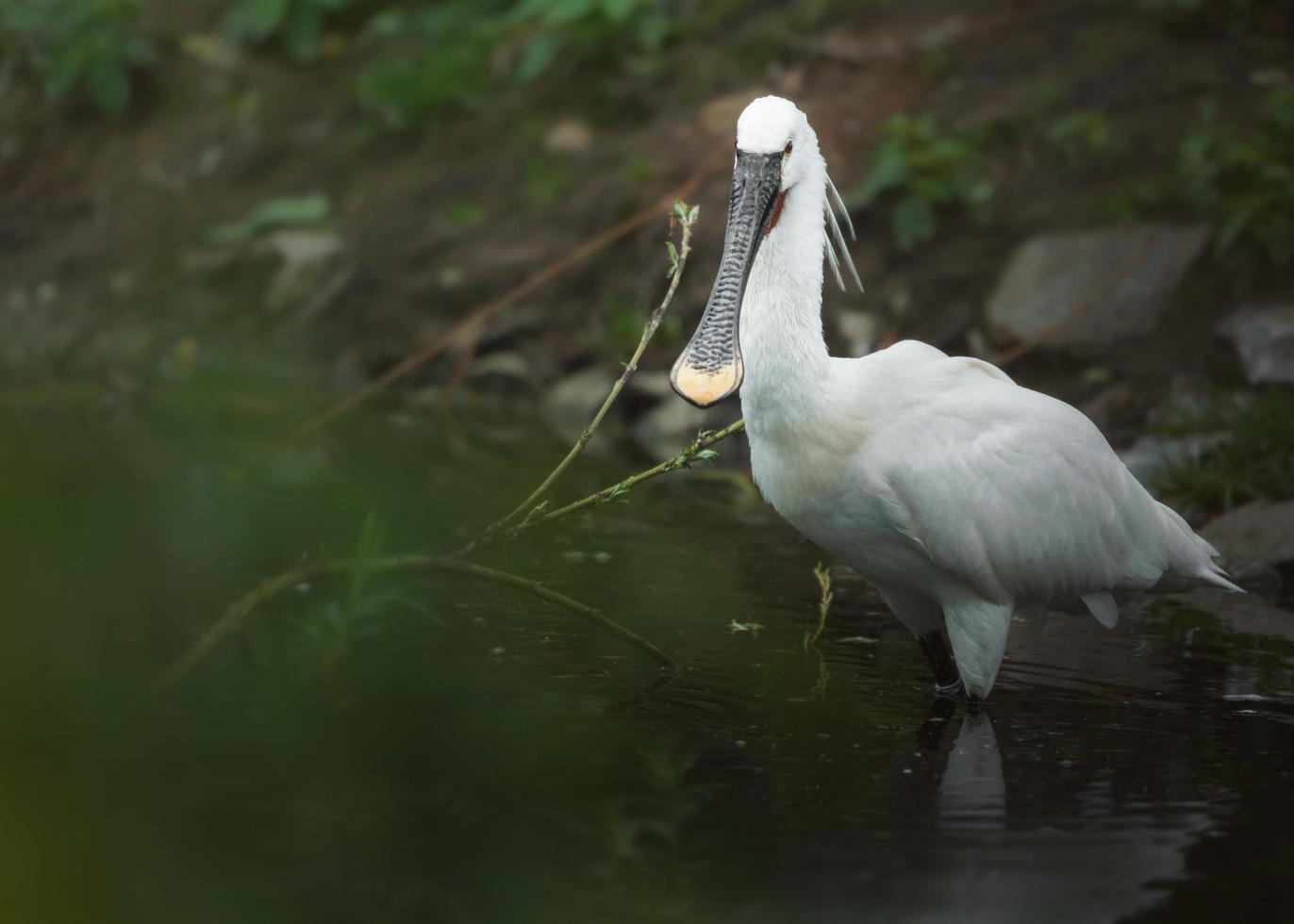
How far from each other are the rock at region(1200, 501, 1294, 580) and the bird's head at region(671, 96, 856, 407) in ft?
10.2

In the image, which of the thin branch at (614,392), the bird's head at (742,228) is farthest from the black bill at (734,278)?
the thin branch at (614,392)

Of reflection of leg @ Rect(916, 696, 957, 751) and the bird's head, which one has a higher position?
the bird's head

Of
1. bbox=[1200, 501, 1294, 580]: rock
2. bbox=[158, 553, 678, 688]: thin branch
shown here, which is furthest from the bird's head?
bbox=[1200, 501, 1294, 580]: rock

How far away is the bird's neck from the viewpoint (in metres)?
5.24

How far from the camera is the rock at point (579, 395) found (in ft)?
40.0

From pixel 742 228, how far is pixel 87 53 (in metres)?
12.6

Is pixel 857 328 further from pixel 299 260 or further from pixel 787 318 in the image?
pixel 787 318

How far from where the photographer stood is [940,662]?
5770 mm

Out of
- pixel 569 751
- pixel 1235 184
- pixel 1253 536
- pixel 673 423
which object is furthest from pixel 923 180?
pixel 569 751

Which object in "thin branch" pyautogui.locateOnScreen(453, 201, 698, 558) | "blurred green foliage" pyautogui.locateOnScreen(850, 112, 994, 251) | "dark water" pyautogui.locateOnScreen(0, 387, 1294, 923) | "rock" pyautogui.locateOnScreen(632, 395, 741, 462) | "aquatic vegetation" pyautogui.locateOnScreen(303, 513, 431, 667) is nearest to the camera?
"dark water" pyautogui.locateOnScreen(0, 387, 1294, 923)

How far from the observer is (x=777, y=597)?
6922 mm

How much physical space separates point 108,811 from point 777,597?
15.8ft

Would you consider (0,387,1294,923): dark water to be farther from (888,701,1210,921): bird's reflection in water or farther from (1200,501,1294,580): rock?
(1200,501,1294,580): rock

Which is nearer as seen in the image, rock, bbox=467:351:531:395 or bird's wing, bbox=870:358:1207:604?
bird's wing, bbox=870:358:1207:604
